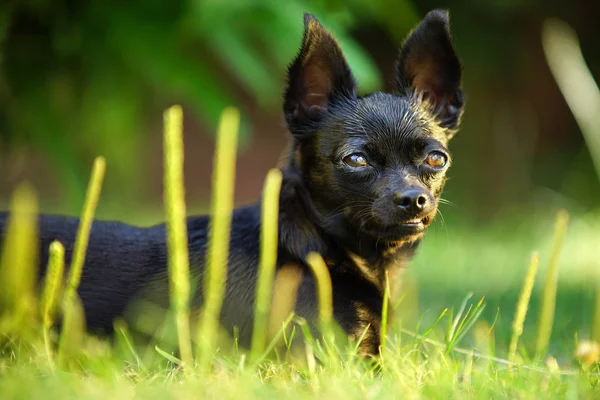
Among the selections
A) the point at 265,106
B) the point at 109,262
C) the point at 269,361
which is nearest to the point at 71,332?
the point at 109,262

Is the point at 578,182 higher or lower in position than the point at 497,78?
lower

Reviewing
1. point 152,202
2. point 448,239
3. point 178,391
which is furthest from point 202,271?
point 152,202

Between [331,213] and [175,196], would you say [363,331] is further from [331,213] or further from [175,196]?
[175,196]

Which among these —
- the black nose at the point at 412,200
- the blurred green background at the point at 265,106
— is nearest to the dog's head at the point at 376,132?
the black nose at the point at 412,200

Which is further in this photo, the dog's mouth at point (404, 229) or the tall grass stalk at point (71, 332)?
the dog's mouth at point (404, 229)

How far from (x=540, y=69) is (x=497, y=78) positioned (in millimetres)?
628

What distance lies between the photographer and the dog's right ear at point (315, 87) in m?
2.77

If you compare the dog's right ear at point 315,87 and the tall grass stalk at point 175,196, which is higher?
the dog's right ear at point 315,87

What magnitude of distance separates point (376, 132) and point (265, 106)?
3.31m

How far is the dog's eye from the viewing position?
8.36 feet

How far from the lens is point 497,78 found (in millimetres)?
7852

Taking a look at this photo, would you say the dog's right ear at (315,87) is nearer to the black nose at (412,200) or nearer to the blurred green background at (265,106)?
the black nose at (412,200)

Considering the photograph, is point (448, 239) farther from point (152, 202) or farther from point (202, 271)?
point (152, 202)

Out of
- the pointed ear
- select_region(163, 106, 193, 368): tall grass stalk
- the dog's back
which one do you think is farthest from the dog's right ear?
select_region(163, 106, 193, 368): tall grass stalk
